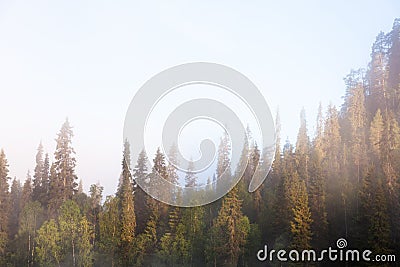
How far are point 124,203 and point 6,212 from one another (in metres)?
18.3

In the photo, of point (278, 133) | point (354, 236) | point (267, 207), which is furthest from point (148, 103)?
point (278, 133)

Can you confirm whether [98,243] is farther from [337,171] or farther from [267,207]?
[337,171]

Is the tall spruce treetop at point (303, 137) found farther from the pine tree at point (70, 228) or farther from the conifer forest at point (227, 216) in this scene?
the pine tree at point (70, 228)

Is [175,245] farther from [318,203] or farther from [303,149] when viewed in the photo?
[303,149]

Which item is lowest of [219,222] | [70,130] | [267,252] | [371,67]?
[267,252]

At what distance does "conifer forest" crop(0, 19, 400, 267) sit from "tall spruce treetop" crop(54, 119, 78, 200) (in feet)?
0.44

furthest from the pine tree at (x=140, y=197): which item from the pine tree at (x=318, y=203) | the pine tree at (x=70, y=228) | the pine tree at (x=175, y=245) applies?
the pine tree at (x=318, y=203)

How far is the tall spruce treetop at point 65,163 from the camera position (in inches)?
2534

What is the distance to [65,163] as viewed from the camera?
65.1 meters

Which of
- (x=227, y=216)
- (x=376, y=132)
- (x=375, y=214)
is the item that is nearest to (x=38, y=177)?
(x=227, y=216)

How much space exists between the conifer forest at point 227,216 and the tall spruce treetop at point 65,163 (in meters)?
Answer: 0.13

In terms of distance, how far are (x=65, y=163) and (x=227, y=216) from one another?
24.5 meters

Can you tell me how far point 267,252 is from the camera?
53188 millimetres

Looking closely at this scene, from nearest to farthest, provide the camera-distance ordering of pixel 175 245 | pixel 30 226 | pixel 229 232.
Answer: pixel 229 232 < pixel 175 245 < pixel 30 226
